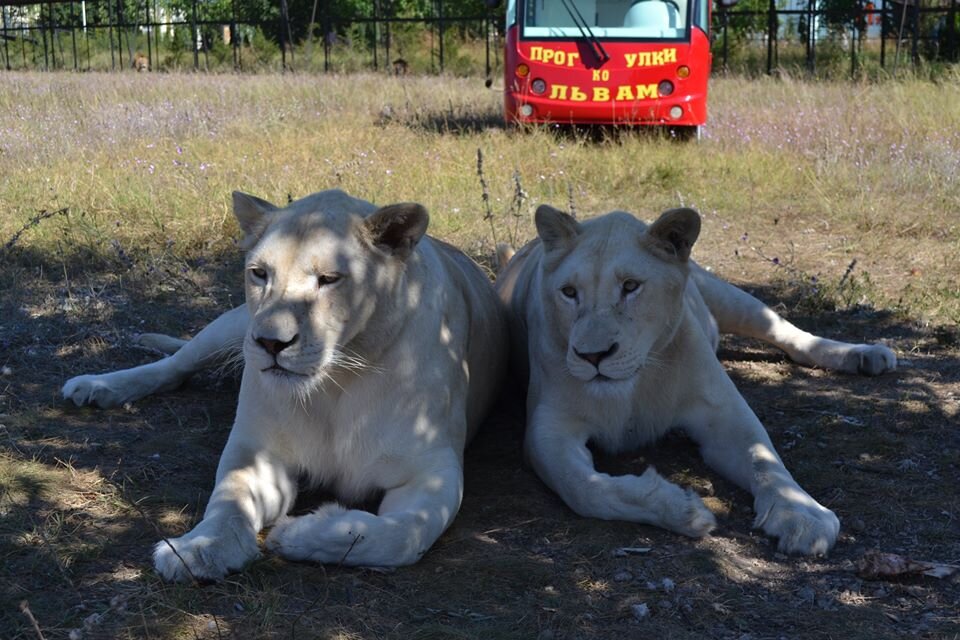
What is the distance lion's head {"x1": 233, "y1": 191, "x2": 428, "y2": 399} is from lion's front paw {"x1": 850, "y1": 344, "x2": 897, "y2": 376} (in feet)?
8.31

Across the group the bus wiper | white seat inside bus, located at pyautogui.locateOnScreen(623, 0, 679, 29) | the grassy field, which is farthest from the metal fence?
the grassy field

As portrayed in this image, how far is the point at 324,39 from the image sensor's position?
2508cm

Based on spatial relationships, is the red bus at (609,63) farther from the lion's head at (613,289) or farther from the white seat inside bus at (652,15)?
the lion's head at (613,289)

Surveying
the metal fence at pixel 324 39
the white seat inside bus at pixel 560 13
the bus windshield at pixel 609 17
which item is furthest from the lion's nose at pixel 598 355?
the metal fence at pixel 324 39

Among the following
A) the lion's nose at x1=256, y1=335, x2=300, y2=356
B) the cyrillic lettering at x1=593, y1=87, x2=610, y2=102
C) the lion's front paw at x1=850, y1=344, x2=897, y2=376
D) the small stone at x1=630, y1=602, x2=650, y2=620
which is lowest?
the small stone at x1=630, y1=602, x2=650, y2=620

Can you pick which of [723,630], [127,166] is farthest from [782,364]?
[127,166]

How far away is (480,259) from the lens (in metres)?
7.62

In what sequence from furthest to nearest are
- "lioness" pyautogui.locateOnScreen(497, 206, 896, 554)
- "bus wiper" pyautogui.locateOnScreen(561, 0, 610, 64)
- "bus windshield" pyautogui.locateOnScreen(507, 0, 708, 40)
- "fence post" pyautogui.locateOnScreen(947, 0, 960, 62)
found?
"fence post" pyautogui.locateOnScreen(947, 0, 960, 62)
"bus windshield" pyautogui.locateOnScreen(507, 0, 708, 40)
"bus wiper" pyautogui.locateOnScreen(561, 0, 610, 64)
"lioness" pyautogui.locateOnScreen(497, 206, 896, 554)

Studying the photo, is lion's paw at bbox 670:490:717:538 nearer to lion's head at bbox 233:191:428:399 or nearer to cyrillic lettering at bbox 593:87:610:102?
lion's head at bbox 233:191:428:399

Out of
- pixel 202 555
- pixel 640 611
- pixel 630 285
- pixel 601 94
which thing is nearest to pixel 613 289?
pixel 630 285

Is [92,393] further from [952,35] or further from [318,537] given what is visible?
[952,35]

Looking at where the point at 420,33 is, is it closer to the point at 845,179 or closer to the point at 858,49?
the point at 858,49

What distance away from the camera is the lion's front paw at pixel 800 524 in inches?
143

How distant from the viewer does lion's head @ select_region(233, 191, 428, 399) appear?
11.2 feet
